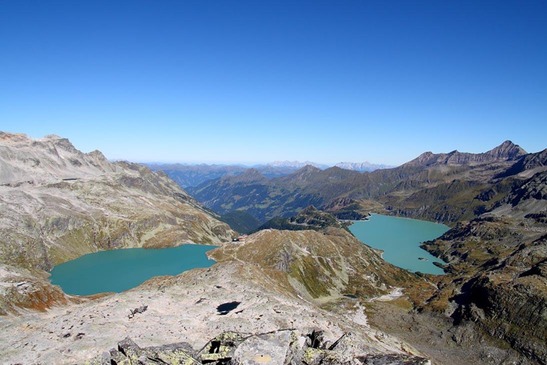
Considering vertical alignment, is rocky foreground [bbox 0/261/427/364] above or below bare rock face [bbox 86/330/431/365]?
below

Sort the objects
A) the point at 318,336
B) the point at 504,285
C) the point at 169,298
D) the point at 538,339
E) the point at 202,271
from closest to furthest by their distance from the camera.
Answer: the point at 318,336
the point at 169,298
the point at 202,271
the point at 538,339
the point at 504,285

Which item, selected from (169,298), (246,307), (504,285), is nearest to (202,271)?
(169,298)

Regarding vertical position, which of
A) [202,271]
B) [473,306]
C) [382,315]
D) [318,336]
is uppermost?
[318,336]

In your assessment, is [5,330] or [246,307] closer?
[5,330]

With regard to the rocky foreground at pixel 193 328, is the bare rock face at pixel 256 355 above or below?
above

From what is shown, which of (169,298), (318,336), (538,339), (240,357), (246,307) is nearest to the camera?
(240,357)

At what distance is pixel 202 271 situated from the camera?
103m

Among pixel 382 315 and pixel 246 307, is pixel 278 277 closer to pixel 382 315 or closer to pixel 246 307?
pixel 382 315

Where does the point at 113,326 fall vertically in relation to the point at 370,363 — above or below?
below

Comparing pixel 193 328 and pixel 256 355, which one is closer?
pixel 256 355

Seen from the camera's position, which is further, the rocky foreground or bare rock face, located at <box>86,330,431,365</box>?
the rocky foreground

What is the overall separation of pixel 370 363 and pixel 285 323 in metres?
30.9

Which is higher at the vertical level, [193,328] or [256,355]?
[256,355]

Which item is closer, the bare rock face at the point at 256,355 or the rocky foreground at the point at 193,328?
the bare rock face at the point at 256,355
